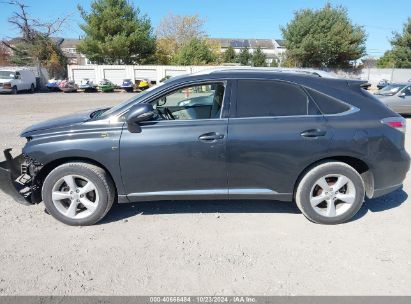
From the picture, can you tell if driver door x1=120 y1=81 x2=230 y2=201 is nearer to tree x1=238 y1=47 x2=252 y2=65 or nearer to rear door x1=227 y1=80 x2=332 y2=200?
rear door x1=227 y1=80 x2=332 y2=200

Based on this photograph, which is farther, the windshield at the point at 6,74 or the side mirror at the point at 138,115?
the windshield at the point at 6,74

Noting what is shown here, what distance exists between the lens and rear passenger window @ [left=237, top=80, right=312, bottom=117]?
3.83 meters

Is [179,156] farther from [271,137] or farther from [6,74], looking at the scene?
[6,74]

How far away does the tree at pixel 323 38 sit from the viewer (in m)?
40.0

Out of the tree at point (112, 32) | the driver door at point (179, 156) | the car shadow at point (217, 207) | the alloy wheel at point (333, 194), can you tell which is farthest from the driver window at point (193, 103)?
the tree at point (112, 32)

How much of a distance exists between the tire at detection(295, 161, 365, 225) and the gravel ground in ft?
0.48

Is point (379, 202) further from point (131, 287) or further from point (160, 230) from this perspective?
point (131, 287)

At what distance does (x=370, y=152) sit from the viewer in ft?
12.6

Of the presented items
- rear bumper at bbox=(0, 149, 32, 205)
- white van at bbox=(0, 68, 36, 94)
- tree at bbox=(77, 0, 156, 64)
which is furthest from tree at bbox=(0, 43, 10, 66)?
rear bumper at bbox=(0, 149, 32, 205)

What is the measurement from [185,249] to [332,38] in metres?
42.1

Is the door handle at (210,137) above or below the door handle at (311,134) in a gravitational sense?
below

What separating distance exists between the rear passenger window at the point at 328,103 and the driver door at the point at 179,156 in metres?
0.99

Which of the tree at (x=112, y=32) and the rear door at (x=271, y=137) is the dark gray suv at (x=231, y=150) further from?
the tree at (x=112, y=32)

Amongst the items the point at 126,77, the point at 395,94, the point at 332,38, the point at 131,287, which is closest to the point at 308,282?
the point at 131,287
